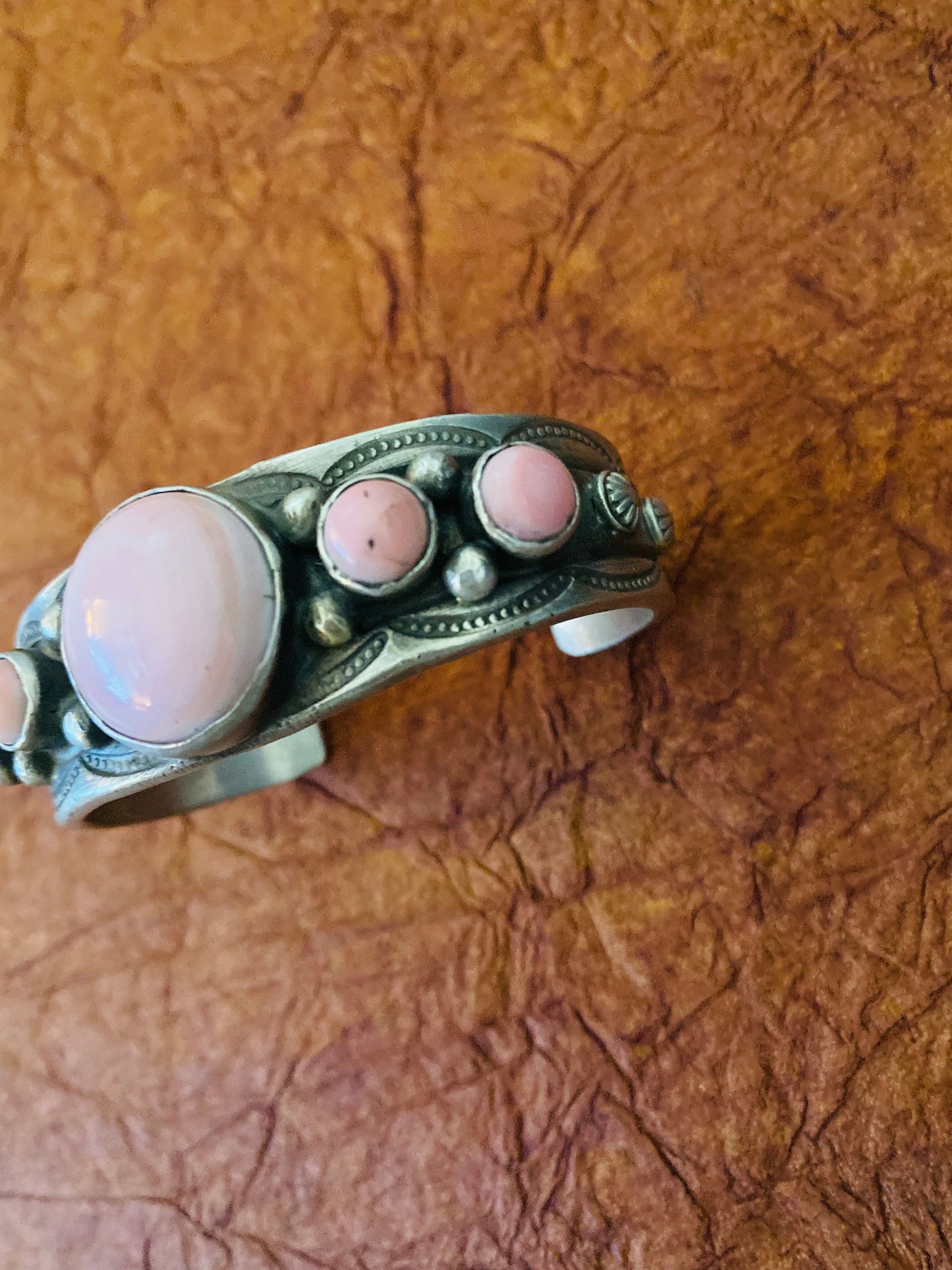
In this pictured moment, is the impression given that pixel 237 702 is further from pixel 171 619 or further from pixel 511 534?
pixel 511 534

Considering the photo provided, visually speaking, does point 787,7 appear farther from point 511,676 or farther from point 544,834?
point 544,834

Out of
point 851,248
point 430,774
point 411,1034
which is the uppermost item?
point 851,248

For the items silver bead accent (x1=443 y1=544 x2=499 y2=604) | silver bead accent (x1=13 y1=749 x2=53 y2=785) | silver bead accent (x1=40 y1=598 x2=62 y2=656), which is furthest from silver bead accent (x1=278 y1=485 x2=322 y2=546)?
silver bead accent (x1=13 y1=749 x2=53 y2=785)

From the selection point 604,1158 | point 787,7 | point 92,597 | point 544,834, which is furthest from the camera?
point 787,7

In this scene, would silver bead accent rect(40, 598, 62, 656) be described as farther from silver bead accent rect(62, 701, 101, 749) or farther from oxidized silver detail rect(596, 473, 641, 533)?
oxidized silver detail rect(596, 473, 641, 533)

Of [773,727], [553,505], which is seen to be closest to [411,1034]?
[773,727]

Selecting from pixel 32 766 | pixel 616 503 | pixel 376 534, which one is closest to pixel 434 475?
pixel 376 534

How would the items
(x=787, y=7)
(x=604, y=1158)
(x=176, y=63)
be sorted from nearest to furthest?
(x=604, y=1158), (x=787, y=7), (x=176, y=63)
